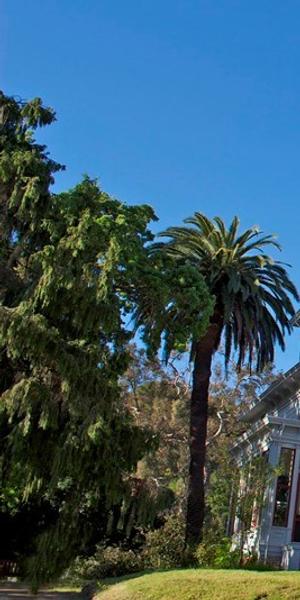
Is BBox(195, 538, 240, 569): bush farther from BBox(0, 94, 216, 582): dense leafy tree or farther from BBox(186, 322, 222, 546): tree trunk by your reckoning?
BBox(0, 94, 216, 582): dense leafy tree

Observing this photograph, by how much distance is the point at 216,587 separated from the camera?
422 inches

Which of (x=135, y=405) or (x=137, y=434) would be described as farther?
(x=135, y=405)

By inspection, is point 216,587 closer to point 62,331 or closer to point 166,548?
point 62,331

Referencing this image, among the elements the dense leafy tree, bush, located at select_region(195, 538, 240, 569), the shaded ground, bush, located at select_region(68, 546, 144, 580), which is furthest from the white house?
the shaded ground

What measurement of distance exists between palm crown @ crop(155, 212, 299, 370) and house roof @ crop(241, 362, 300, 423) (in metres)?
1.03

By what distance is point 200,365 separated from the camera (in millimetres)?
22703

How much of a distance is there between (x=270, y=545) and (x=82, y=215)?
1099 centimetres

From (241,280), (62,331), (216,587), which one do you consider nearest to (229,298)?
(241,280)

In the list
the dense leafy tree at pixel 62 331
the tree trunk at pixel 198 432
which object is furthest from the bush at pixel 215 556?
the dense leafy tree at pixel 62 331

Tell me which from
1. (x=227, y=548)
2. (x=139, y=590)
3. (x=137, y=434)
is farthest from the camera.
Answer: (x=227, y=548)

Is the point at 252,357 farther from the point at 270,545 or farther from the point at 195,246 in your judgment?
the point at 270,545

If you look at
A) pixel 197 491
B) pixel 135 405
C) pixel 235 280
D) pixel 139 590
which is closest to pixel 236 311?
pixel 235 280

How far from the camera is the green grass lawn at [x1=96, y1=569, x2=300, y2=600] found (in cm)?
1007

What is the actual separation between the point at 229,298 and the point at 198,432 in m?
4.27
